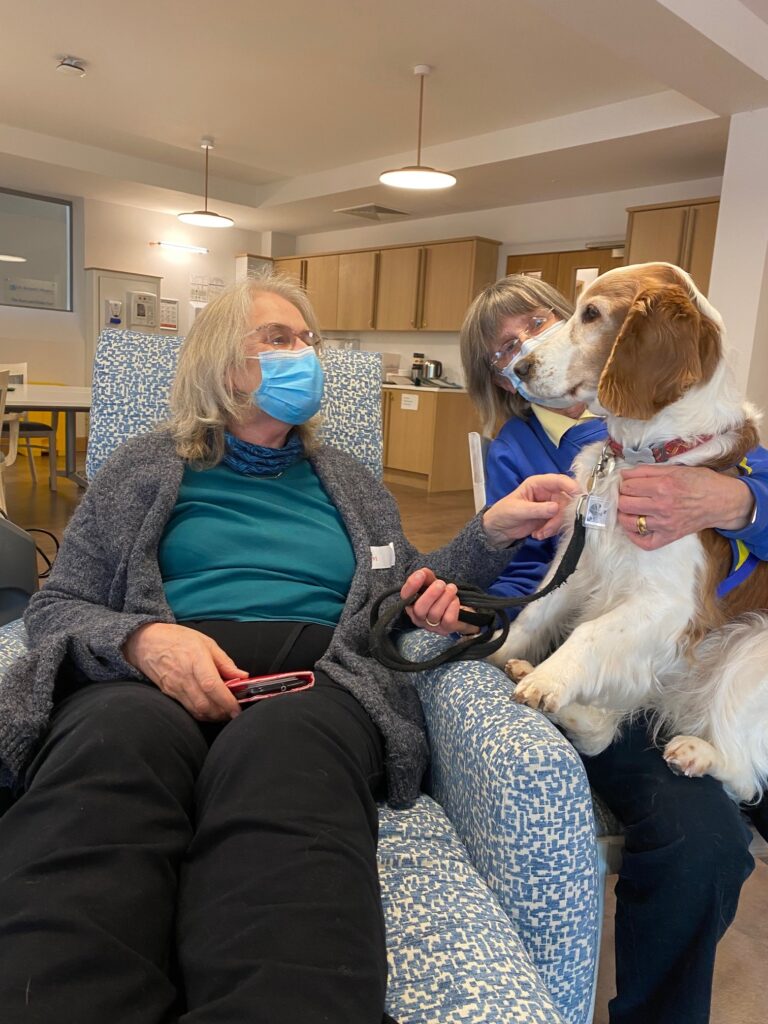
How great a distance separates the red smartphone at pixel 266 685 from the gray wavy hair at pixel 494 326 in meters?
0.81

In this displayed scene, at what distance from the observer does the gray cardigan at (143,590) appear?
1.16m

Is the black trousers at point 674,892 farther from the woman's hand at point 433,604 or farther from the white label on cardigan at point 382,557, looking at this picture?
the white label on cardigan at point 382,557

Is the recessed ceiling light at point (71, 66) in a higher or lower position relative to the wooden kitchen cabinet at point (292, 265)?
higher

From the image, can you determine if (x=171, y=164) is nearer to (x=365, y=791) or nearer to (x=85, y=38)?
(x=85, y=38)

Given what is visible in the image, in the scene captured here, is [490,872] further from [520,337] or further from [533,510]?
[520,337]

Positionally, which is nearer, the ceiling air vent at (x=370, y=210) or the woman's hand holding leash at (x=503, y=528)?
the woman's hand holding leash at (x=503, y=528)

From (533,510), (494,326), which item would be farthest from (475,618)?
(494,326)

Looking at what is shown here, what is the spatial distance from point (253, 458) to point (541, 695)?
28.7 inches

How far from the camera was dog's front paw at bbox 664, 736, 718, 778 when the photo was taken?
1.14 metres

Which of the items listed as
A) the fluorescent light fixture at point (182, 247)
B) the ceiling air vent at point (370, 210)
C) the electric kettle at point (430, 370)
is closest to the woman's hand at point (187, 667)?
the ceiling air vent at point (370, 210)

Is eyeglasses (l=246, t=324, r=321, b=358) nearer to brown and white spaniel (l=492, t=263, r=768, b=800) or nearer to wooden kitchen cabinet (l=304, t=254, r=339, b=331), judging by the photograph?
brown and white spaniel (l=492, t=263, r=768, b=800)

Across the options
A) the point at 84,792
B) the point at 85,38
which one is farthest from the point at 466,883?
the point at 85,38

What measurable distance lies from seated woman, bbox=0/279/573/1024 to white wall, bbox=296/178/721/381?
4.73 meters

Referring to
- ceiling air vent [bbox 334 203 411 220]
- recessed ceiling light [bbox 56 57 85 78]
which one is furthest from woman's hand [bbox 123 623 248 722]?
ceiling air vent [bbox 334 203 411 220]
